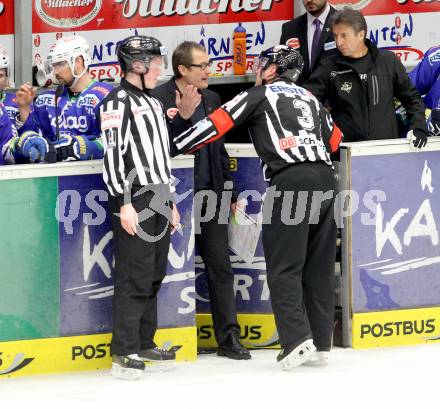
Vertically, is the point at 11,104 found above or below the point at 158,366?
above

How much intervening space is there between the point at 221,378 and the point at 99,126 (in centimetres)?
165

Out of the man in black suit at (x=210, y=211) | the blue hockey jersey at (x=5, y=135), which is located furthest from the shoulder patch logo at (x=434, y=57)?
the blue hockey jersey at (x=5, y=135)

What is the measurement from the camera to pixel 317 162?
26.2ft

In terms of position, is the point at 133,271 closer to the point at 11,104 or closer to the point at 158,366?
the point at 158,366

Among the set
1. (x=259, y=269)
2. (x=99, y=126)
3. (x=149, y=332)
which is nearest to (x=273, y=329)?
(x=259, y=269)

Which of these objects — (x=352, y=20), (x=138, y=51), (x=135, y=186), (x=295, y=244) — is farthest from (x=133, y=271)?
(x=352, y=20)

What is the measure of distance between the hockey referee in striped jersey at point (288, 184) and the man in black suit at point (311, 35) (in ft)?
5.81

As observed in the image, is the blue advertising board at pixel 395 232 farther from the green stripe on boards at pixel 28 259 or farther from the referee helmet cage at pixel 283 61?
the green stripe on boards at pixel 28 259

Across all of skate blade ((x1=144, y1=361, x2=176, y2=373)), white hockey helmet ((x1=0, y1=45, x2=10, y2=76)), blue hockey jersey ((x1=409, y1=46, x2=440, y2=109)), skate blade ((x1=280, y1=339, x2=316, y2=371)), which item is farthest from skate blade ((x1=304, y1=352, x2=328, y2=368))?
white hockey helmet ((x1=0, y1=45, x2=10, y2=76))

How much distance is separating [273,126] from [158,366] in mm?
1484

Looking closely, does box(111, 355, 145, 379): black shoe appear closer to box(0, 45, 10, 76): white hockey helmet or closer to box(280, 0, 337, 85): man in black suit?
box(0, 45, 10, 76): white hockey helmet

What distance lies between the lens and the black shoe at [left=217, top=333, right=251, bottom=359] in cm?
831

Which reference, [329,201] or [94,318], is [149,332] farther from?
[329,201]

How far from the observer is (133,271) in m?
7.70
